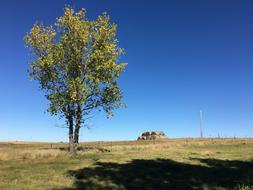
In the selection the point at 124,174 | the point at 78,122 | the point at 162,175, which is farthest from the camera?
the point at 78,122

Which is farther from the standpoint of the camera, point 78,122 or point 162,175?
point 78,122

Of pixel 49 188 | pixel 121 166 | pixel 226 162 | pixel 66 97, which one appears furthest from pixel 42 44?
pixel 49 188

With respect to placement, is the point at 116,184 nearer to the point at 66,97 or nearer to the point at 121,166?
the point at 121,166

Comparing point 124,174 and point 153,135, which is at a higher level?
point 153,135

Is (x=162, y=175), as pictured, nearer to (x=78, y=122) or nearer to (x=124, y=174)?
(x=124, y=174)

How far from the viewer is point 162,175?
29.7 metres

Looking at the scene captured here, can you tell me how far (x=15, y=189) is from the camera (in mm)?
23109

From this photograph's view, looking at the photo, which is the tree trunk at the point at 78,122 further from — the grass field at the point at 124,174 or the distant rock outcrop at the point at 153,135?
the distant rock outcrop at the point at 153,135

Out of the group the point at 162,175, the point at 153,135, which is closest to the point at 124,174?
the point at 162,175

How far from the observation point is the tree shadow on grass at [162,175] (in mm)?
25234

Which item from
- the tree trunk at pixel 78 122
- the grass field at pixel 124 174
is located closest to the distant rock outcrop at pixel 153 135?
the tree trunk at pixel 78 122

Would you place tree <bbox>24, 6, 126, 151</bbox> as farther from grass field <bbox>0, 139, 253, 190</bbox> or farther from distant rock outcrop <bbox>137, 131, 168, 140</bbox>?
distant rock outcrop <bbox>137, 131, 168, 140</bbox>

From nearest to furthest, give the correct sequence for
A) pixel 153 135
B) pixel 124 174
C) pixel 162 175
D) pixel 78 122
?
pixel 124 174, pixel 162 175, pixel 78 122, pixel 153 135

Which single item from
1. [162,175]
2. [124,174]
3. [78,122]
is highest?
[78,122]
